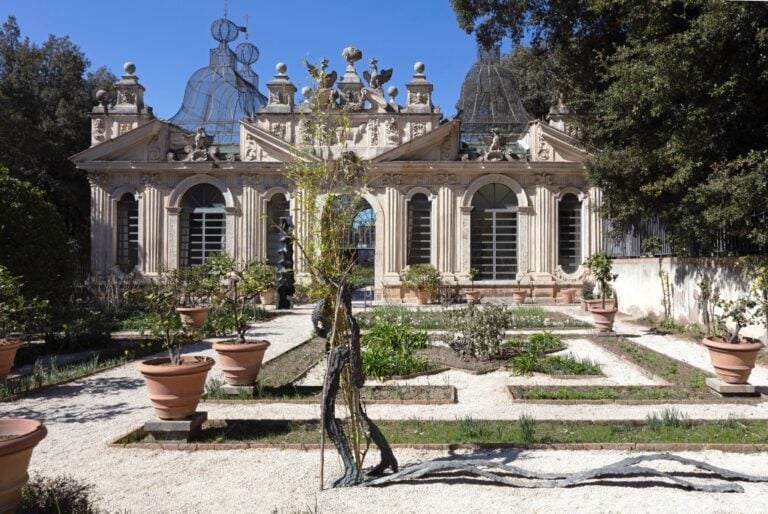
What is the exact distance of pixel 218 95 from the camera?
29734 millimetres

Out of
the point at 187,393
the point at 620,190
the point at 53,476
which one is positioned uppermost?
the point at 620,190

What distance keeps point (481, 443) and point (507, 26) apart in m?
15.0

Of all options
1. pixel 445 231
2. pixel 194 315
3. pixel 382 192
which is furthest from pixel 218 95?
pixel 194 315

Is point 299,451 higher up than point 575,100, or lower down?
lower down

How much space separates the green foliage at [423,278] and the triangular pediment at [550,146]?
651 cm

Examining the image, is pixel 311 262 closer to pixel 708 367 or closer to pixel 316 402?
pixel 316 402

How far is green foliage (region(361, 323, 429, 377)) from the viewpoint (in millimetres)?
8703

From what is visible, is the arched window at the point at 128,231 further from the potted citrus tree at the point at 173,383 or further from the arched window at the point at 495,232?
the potted citrus tree at the point at 173,383

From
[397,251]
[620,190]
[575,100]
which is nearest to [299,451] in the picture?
[620,190]

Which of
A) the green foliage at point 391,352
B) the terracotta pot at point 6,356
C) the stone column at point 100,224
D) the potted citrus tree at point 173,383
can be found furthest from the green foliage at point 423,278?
the potted citrus tree at point 173,383

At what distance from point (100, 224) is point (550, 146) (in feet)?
62.9

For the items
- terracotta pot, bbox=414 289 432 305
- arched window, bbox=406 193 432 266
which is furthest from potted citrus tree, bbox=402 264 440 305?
arched window, bbox=406 193 432 266

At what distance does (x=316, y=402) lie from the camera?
7.01 meters

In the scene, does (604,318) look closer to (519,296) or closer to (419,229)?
(519,296)
